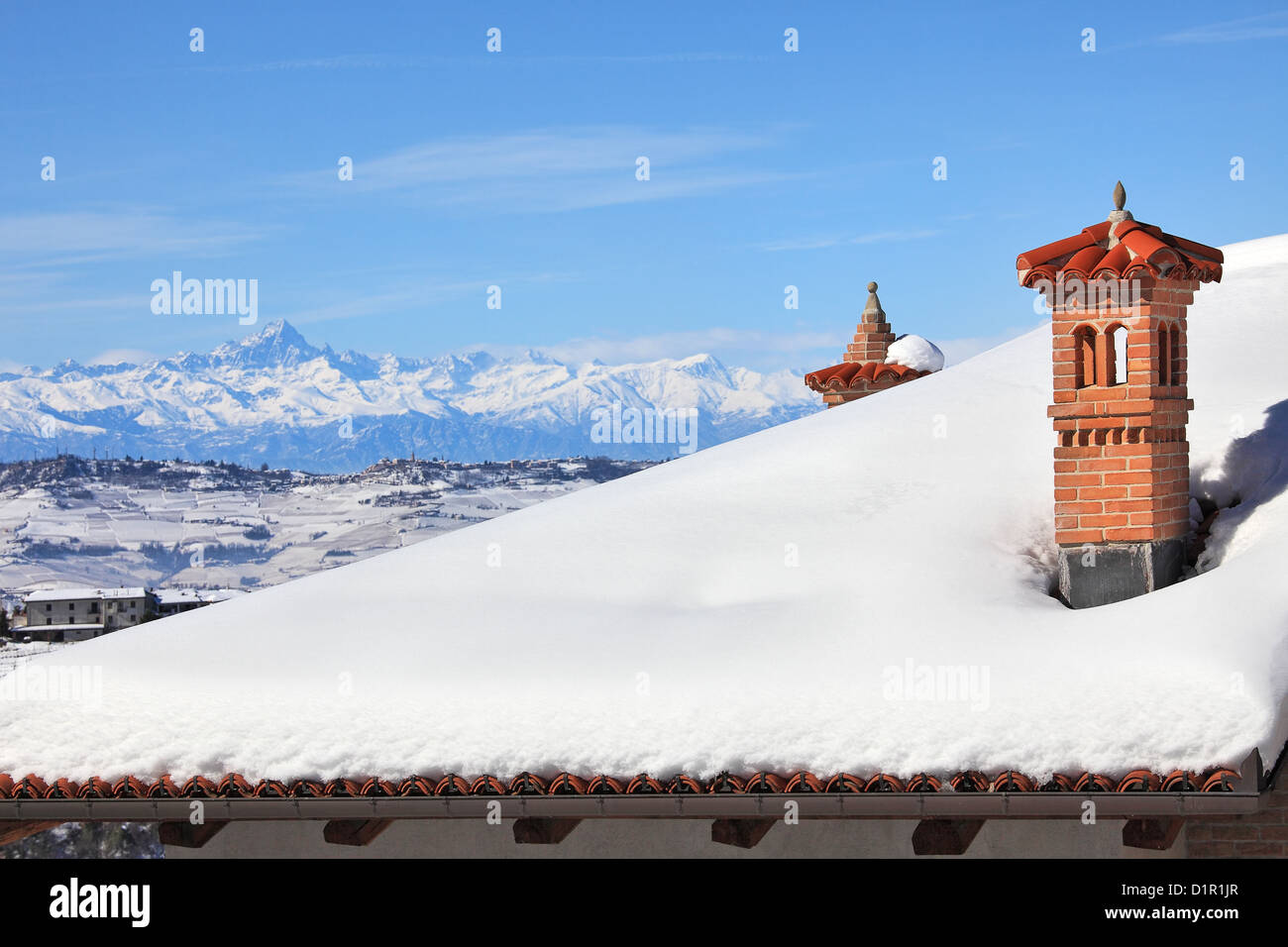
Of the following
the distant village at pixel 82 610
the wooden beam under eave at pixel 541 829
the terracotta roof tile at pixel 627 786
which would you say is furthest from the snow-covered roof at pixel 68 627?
the wooden beam under eave at pixel 541 829

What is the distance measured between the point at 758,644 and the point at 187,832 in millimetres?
3894

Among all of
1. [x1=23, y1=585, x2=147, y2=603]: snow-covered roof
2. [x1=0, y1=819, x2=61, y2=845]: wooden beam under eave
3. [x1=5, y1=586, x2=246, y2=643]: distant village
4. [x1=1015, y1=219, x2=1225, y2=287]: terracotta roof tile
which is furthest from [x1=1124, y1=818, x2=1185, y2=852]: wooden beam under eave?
[x1=23, y1=585, x2=147, y2=603]: snow-covered roof

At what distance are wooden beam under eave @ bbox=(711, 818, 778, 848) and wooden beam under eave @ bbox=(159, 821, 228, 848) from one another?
10.9 ft

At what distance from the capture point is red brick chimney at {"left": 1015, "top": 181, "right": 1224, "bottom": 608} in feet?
29.6

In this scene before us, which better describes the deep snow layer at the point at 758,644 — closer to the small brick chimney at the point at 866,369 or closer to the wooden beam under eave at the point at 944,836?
the wooden beam under eave at the point at 944,836

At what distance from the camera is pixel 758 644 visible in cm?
847

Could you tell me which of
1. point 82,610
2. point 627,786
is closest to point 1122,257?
point 627,786

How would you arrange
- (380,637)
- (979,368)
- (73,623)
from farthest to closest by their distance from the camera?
(73,623)
(979,368)
(380,637)

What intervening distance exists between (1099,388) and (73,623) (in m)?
104

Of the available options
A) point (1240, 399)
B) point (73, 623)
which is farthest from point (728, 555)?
point (73, 623)

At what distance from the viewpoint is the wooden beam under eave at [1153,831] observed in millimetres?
7613

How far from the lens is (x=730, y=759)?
751 cm

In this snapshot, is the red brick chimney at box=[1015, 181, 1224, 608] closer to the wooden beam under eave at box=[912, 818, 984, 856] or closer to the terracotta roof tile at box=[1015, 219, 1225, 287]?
the terracotta roof tile at box=[1015, 219, 1225, 287]

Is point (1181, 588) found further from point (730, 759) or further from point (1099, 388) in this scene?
point (730, 759)
